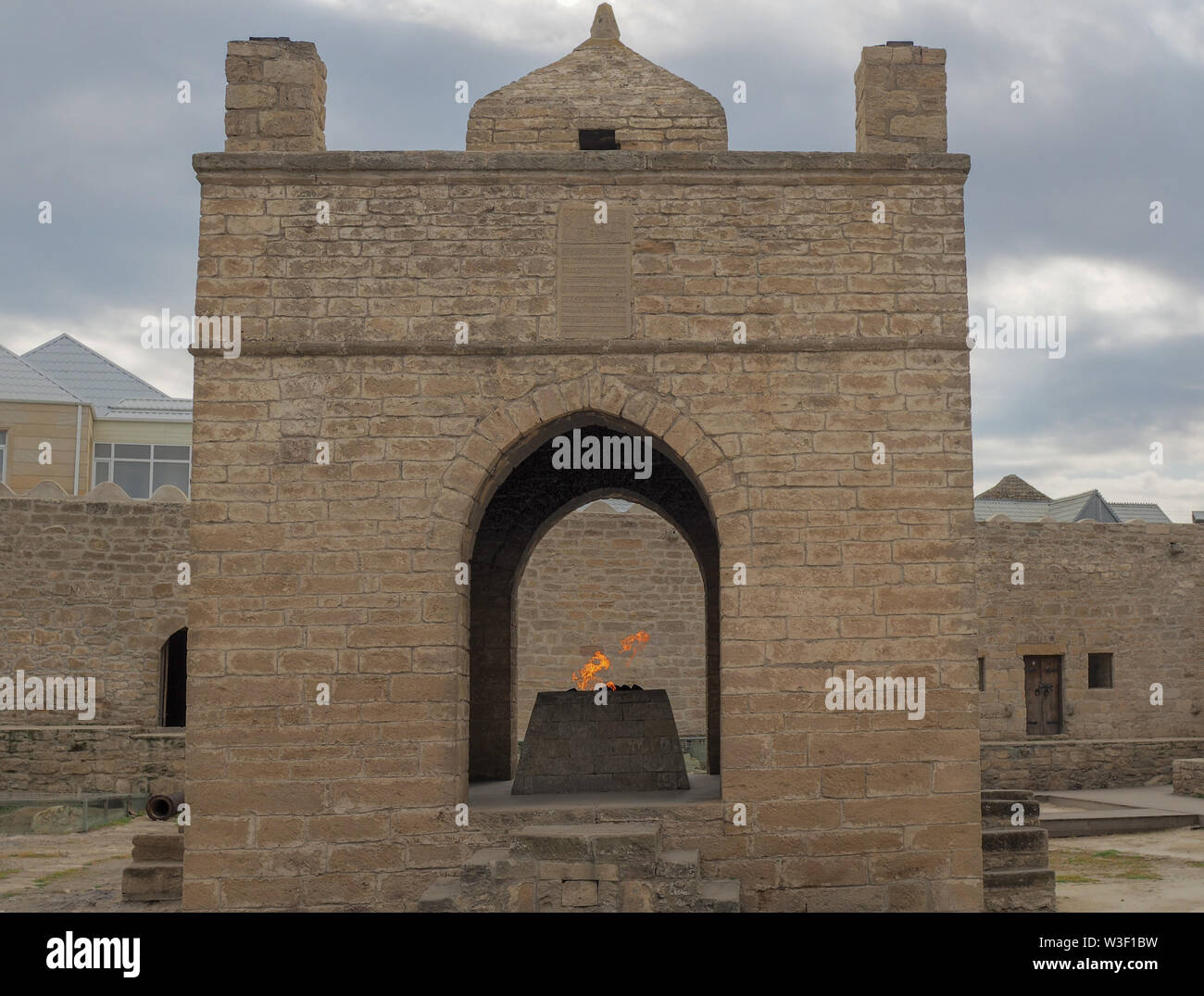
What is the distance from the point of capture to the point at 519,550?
428 inches

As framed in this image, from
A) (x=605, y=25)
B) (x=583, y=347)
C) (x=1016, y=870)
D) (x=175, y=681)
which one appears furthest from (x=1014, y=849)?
(x=175, y=681)

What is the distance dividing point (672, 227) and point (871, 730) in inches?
136

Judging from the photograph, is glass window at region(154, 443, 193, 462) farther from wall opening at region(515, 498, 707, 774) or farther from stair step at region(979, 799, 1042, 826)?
stair step at region(979, 799, 1042, 826)

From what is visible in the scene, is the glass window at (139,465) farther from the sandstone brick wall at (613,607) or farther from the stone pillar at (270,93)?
the stone pillar at (270,93)

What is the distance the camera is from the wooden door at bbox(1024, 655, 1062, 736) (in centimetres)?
1931

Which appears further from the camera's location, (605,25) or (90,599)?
(90,599)

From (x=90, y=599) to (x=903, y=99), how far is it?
13.5 m

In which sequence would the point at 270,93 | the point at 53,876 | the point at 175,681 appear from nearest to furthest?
1. the point at 270,93
2. the point at 53,876
3. the point at 175,681

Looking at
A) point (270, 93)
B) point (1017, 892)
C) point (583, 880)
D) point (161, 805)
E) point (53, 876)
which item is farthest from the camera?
point (161, 805)

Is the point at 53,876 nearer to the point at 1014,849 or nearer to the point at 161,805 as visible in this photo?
the point at 161,805

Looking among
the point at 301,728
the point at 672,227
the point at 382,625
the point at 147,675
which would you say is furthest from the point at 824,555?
the point at 147,675

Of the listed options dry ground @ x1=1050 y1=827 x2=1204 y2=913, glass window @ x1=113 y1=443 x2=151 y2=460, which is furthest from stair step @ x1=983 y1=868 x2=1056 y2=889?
glass window @ x1=113 y1=443 x2=151 y2=460

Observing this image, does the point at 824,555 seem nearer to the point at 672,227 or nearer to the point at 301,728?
the point at 672,227

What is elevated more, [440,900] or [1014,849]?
[440,900]
